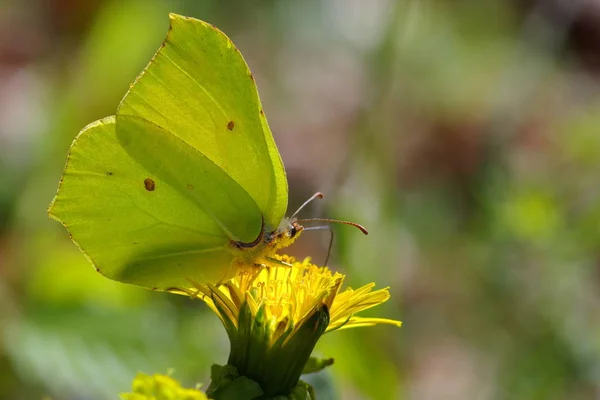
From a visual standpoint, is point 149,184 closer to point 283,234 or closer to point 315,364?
point 283,234

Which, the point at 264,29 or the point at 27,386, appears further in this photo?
the point at 264,29

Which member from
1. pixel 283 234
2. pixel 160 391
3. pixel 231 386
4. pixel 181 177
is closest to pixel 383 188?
pixel 283 234

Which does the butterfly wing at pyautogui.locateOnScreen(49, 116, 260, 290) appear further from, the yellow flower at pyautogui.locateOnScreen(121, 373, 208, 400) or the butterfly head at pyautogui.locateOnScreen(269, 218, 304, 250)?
the yellow flower at pyautogui.locateOnScreen(121, 373, 208, 400)

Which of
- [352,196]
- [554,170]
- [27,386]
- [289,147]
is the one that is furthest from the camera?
[289,147]

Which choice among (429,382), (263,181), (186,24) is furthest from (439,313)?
(186,24)

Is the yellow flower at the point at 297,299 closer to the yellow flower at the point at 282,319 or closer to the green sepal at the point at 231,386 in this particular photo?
the yellow flower at the point at 282,319

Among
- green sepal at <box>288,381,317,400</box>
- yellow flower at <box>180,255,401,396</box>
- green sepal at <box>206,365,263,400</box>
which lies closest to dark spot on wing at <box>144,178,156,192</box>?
yellow flower at <box>180,255,401,396</box>

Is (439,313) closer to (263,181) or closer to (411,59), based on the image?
(411,59)

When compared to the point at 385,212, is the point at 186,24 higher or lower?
higher
